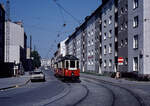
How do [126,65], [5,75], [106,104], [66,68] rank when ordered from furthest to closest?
[5,75] → [126,65] → [66,68] → [106,104]

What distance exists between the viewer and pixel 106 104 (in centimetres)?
1041

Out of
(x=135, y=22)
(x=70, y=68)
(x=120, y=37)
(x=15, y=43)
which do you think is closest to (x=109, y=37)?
(x=120, y=37)

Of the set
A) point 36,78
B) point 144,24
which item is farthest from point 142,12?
point 36,78

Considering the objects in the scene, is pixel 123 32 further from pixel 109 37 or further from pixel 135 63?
pixel 109 37

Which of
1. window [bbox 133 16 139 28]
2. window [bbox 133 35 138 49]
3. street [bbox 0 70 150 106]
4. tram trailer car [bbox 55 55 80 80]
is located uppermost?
window [bbox 133 16 139 28]

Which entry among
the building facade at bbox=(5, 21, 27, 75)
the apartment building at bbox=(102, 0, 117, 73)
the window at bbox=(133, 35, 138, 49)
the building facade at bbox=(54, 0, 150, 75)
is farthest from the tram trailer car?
the building facade at bbox=(5, 21, 27, 75)

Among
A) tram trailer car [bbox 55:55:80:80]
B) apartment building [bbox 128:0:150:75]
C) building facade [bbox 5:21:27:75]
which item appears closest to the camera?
tram trailer car [bbox 55:55:80:80]

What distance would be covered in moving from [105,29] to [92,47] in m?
11.9

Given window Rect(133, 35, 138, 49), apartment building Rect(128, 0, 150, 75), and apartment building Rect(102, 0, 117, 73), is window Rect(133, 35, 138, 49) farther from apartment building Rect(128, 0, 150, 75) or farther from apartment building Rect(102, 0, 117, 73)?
apartment building Rect(102, 0, 117, 73)

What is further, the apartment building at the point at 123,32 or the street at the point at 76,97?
the apartment building at the point at 123,32

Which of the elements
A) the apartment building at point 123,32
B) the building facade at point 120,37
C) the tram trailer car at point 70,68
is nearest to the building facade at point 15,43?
the building facade at point 120,37

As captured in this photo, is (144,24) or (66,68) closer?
(66,68)

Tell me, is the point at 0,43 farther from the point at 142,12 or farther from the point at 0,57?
the point at 142,12

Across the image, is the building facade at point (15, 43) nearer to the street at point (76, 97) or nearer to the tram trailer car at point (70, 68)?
the tram trailer car at point (70, 68)
